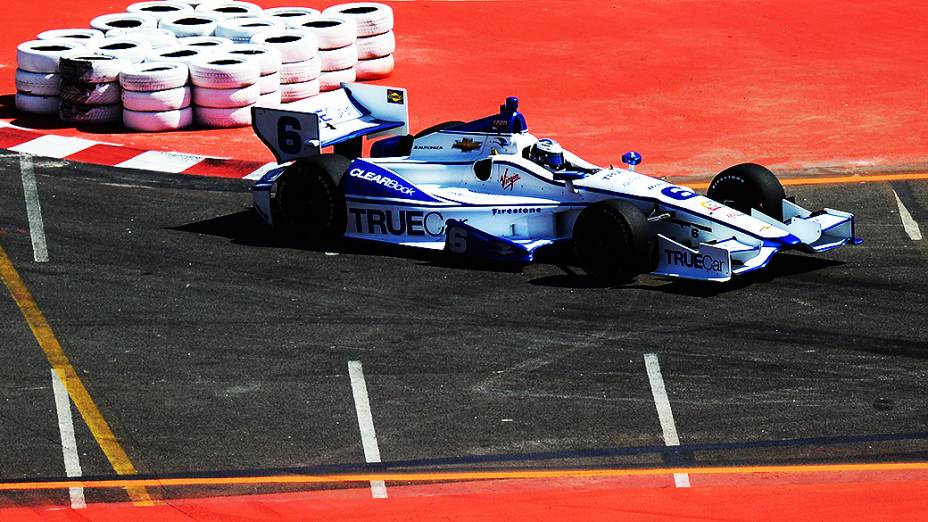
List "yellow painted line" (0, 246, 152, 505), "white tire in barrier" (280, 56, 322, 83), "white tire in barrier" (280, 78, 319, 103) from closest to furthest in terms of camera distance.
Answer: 1. "yellow painted line" (0, 246, 152, 505)
2. "white tire in barrier" (280, 56, 322, 83)
3. "white tire in barrier" (280, 78, 319, 103)

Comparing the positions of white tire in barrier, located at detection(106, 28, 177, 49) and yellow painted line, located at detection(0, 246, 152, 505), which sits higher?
white tire in barrier, located at detection(106, 28, 177, 49)

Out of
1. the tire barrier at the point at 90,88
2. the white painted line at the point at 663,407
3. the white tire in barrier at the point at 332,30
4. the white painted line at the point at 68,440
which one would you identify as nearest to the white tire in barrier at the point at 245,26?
the white tire in barrier at the point at 332,30

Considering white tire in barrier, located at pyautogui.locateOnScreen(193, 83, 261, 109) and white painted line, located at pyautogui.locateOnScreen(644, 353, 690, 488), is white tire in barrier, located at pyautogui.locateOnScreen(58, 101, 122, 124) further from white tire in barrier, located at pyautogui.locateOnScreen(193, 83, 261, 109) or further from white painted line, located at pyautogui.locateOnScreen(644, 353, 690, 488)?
white painted line, located at pyautogui.locateOnScreen(644, 353, 690, 488)

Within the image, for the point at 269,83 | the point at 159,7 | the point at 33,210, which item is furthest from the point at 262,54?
the point at 33,210

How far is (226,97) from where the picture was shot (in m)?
21.8

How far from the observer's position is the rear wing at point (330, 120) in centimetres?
1812

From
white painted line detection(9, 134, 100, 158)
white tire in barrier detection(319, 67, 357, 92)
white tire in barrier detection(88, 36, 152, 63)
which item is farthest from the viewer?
white tire in barrier detection(319, 67, 357, 92)

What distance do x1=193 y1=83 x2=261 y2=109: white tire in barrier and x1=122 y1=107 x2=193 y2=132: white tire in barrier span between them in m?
0.24

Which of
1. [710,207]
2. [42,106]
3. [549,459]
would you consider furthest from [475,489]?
[42,106]

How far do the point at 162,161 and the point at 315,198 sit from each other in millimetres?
3907

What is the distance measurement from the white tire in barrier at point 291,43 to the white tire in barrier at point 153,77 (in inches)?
54.2

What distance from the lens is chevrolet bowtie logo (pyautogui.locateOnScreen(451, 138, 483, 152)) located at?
56.8 feet

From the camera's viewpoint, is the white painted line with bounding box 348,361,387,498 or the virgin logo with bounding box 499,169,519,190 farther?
the virgin logo with bounding box 499,169,519,190

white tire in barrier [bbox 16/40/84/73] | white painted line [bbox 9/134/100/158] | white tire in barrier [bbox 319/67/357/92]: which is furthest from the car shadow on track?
white tire in barrier [bbox 319/67/357/92]
